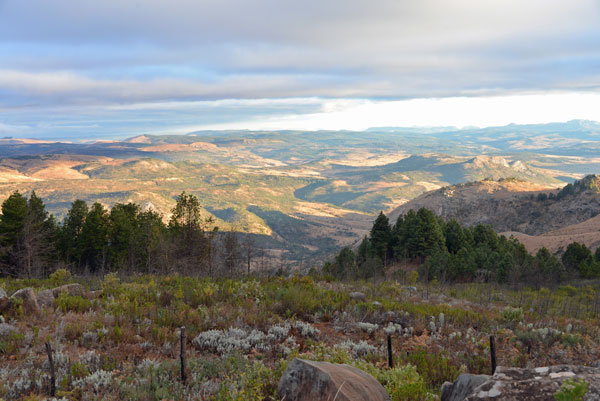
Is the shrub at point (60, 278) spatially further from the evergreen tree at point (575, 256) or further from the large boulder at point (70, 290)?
the evergreen tree at point (575, 256)

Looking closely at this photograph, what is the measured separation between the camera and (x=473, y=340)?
443 inches

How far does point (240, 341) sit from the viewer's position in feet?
32.7

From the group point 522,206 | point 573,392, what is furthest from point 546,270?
point 522,206

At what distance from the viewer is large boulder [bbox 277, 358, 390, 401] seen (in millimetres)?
5402

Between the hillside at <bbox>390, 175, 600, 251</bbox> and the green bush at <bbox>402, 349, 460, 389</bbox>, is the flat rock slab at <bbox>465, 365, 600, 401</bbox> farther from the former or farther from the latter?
the hillside at <bbox>390, 175, 600, 251</bbox>

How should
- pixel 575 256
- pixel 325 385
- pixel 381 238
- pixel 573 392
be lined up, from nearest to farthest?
pixel 573 392 → pixel 325 385 → pixel 575 256 → pixel 381 238

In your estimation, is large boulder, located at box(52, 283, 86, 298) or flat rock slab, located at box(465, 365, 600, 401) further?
large boulder, located at box(52, 283, 86, 298)

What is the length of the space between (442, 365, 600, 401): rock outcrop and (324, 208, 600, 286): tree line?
3532 cm

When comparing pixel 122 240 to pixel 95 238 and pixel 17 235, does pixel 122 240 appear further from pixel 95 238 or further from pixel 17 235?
pixel 17 235

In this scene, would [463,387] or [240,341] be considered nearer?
[463,387]

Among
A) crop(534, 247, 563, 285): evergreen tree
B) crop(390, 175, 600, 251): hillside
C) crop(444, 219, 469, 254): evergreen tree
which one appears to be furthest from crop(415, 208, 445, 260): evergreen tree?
crop(390, 175, 600, 251): hillside

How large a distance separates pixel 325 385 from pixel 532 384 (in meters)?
2.80

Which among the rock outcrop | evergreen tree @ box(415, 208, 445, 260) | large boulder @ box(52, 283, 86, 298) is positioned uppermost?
the rock outcrop

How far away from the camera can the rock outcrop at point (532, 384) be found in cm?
377
